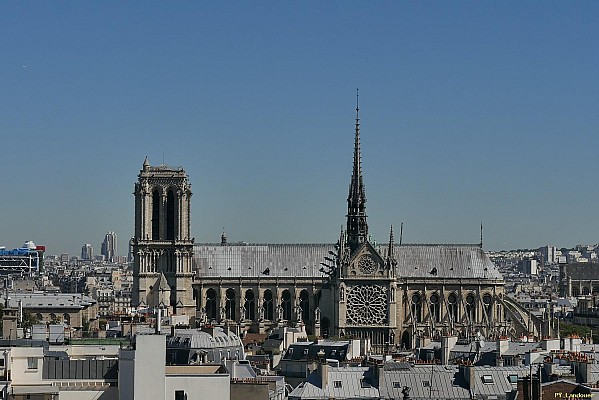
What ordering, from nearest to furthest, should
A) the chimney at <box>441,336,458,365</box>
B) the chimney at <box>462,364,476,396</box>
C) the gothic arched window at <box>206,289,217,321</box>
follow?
the chimney at <box>462,364,476,396</box>, the chimney at <box>441,336,458,365</box>, the gothic arched window at <box>206,289,217,321</box>

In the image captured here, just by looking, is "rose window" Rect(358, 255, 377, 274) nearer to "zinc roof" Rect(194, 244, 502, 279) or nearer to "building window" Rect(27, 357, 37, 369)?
"zinc roof" Rect(194, 244, 502, 279)

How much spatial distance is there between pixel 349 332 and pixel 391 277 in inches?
222

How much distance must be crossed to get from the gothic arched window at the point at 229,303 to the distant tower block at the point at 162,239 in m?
3.88

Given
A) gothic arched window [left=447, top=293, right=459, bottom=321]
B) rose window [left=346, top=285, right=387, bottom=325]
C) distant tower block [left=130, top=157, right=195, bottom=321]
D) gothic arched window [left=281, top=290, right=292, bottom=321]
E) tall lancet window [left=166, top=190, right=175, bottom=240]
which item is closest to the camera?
distant tower block [left=130, top=157, right=195, bottom=321]

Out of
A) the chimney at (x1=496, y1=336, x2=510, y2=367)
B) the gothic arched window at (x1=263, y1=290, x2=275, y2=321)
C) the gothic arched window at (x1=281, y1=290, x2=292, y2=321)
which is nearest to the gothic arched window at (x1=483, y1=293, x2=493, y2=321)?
the gothic arched window at (x1=281, y1=290, x2=292, y2=321)

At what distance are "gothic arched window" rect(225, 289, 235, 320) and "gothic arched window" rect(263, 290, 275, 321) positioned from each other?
2.56m

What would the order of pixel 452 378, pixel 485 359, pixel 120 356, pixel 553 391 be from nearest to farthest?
pixel 120 356 < pixel 553 391 < pixel 452 378 < pixel 485 359

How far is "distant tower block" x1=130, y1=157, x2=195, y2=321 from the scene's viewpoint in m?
156

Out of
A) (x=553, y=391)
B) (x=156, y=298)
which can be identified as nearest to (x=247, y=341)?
(x=156, y=298)

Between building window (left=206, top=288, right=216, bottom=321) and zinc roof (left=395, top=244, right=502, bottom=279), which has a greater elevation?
zinc roof (left=395, top=244, right=502, bottom=279)

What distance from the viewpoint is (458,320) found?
531 feet

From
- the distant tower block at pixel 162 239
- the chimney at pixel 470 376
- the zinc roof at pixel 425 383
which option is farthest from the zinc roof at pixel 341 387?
the distant tower block at pixel 162 239

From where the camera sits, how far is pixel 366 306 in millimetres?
157875

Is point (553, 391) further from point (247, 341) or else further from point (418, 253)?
point (418, 253)
